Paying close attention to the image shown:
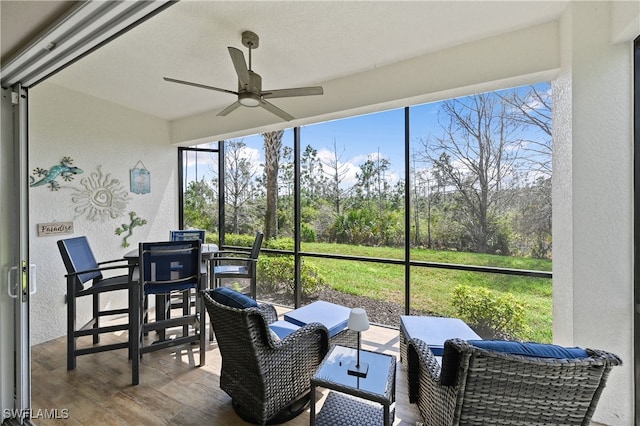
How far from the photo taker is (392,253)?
397 cm

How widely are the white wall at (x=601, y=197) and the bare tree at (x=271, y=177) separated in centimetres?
374

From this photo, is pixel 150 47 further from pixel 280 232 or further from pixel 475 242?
pixel 475 242

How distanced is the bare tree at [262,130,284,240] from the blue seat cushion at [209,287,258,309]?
2711 mm

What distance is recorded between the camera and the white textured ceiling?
2152mm

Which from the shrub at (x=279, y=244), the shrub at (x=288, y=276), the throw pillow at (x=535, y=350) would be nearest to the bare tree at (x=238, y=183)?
the shrub at (x=279, y=244)

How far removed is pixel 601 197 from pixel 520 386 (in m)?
1.55

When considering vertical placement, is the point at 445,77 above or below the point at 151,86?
below

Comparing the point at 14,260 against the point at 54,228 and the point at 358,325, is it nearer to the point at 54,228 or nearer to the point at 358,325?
the point at 54,228

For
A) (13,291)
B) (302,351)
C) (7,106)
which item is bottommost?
(302,351)

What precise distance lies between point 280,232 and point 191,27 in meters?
3.05

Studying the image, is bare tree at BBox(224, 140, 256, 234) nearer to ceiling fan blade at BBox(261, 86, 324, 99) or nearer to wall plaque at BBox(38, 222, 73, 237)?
wall plaque at BBox(38, 222, 73, 237)

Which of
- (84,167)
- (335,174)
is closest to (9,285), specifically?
(84,167)

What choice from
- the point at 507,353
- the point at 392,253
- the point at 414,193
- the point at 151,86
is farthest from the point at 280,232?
the point at 507,353

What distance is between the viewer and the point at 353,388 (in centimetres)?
166
